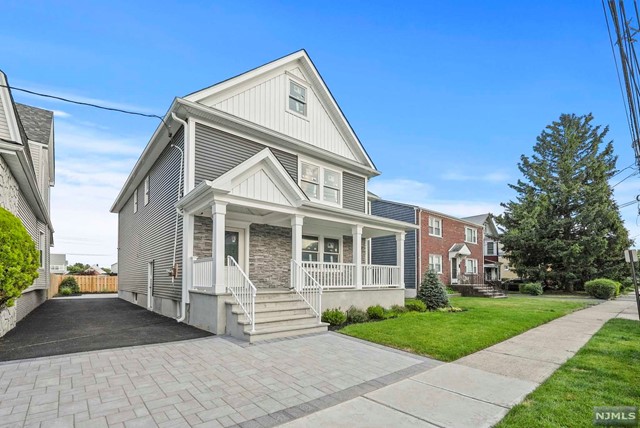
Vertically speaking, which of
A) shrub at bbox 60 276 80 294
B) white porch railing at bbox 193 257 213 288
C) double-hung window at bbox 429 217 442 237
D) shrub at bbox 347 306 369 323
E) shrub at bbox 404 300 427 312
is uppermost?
double-hung window at bbox 429 217 442 237

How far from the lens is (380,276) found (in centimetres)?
1305

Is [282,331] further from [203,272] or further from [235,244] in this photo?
[235,244]

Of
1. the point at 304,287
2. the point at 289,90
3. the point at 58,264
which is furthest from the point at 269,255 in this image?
the point at 58,264

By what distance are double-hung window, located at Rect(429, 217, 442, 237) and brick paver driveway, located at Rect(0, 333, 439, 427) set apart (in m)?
18.2

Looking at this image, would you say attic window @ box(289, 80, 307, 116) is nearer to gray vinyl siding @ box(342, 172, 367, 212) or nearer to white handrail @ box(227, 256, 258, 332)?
gray vinyl siding @ box(342, 172, 367, 212)

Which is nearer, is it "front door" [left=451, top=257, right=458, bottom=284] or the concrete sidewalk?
the concrete sidewalk

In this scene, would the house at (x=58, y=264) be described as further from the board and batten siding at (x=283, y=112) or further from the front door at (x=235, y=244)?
the board and batten siding at (x=283, y=112)

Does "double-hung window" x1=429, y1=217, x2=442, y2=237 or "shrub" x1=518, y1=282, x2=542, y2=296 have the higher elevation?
"double-hung window" x1=429, y1=217, x2=442, y2=237

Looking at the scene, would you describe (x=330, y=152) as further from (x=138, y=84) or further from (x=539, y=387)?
(x=539, y=387)

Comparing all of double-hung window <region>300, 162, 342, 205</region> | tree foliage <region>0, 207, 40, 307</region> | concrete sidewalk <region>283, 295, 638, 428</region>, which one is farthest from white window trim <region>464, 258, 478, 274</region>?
tree foliage <region>0, 207, 40, 307</region>

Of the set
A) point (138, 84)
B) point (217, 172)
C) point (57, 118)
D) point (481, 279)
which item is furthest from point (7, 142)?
point (481, 279)

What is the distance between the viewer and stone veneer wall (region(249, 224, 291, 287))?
37.2 ft

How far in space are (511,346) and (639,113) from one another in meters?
4.98

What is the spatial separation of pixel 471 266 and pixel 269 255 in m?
21.0
